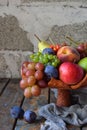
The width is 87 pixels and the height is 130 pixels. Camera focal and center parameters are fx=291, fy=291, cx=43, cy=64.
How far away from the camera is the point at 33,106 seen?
1477 millimetres

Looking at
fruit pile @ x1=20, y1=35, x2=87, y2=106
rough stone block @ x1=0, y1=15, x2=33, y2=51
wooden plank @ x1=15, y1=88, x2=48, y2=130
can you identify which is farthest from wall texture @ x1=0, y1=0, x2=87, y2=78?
fruit pile @ x1=20, y1=35, x2=87, y2=106

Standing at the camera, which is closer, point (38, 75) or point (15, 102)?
point (38, 75)

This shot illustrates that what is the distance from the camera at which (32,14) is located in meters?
2.01

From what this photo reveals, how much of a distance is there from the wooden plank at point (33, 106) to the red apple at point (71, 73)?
0.23m

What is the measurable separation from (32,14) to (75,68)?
914 millimetres

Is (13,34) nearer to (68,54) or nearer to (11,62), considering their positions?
(11,62)

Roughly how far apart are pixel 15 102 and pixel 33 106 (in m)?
0.11

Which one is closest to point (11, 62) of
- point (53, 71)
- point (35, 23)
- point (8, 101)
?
point (35, 23)

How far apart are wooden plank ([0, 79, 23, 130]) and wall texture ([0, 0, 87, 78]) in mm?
259

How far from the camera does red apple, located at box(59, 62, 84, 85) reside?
3.91 ft

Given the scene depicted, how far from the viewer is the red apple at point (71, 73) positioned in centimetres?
119

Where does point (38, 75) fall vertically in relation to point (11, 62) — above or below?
above

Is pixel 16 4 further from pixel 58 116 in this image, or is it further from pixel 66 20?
pixel 58 116

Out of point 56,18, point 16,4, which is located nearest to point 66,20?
point 56,18
